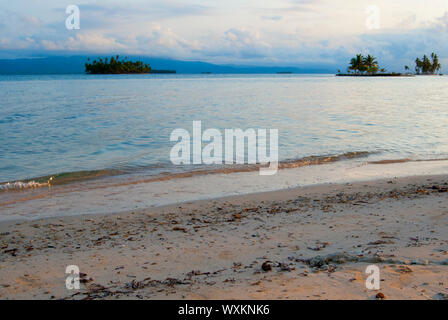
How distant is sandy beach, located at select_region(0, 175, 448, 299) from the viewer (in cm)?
429

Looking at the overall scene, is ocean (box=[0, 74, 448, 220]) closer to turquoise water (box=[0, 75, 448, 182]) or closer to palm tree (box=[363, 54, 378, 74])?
turquoise water (box=[0, 75, 448, 182])

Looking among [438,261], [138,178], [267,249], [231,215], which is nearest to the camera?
[438,261]

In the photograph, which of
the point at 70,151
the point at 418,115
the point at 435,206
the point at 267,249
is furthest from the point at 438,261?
the point at 418,115

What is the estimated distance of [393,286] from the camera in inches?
162

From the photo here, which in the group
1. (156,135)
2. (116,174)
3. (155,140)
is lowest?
(116,174)

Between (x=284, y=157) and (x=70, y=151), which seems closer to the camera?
(x=284, y=157)

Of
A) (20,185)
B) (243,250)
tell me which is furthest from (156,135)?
(243,250)

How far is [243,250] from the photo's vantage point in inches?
222

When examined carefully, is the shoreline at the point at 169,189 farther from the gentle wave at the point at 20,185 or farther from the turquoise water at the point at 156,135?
the turquoise water at the point at 156,135

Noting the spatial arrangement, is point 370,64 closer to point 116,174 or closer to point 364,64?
point 364,64

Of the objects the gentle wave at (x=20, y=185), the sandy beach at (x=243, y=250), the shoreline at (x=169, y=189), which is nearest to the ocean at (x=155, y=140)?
the gentle wave at (x=20, y=185)

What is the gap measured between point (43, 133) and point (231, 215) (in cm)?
1706
